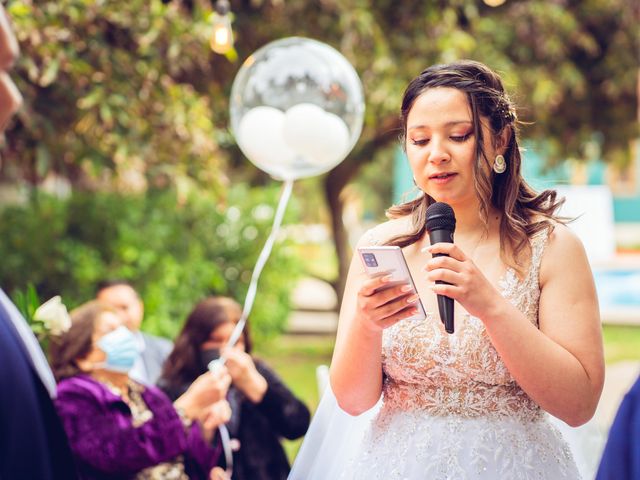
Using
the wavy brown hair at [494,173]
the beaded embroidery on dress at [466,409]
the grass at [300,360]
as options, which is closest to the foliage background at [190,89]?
the wavy brown hair at [494,173]

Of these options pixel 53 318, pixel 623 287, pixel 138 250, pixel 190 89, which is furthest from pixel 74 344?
pixel 623 287

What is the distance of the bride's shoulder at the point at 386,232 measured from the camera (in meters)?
2.68

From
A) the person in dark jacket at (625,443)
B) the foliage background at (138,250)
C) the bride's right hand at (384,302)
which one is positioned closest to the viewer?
the person in dark jacket at (625,443)

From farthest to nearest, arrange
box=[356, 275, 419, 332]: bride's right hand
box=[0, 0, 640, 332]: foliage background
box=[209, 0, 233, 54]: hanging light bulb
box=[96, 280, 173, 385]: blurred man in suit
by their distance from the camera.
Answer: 1. box=[0, 0, 640, 332]: foliage background
2. box=[209, 0, 233, 54]: hanging light bulb
3. box=[96, 280, 173, 385]: blurred man in suit
4. box=[356, 275, 419, 332]: bride's right hand

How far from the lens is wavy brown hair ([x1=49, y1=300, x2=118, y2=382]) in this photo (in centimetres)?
379

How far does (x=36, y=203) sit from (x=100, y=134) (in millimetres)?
2288

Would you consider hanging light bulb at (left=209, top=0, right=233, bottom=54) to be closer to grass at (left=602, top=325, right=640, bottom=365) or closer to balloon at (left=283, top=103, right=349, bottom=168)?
balloon at (left=283, top=103, right=349, bottom=168)

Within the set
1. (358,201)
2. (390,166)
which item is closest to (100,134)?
(390,166)

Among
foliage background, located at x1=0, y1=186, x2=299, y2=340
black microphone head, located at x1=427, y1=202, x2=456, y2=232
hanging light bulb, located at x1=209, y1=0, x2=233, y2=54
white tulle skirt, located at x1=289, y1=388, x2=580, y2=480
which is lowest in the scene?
white tulle skirt, located at x1=289, y1=388, x2=580, y2=480

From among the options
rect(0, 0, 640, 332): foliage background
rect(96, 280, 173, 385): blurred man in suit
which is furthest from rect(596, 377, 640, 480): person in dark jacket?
rect(96, 280, 173, 385): blurred man in suit

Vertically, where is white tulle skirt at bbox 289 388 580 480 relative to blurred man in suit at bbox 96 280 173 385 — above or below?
below

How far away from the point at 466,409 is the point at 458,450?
11 cm

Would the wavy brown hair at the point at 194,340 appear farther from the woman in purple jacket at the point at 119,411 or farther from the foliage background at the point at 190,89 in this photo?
the foliage background at the point at 190,89

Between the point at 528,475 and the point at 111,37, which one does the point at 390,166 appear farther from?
the point at 528,475
